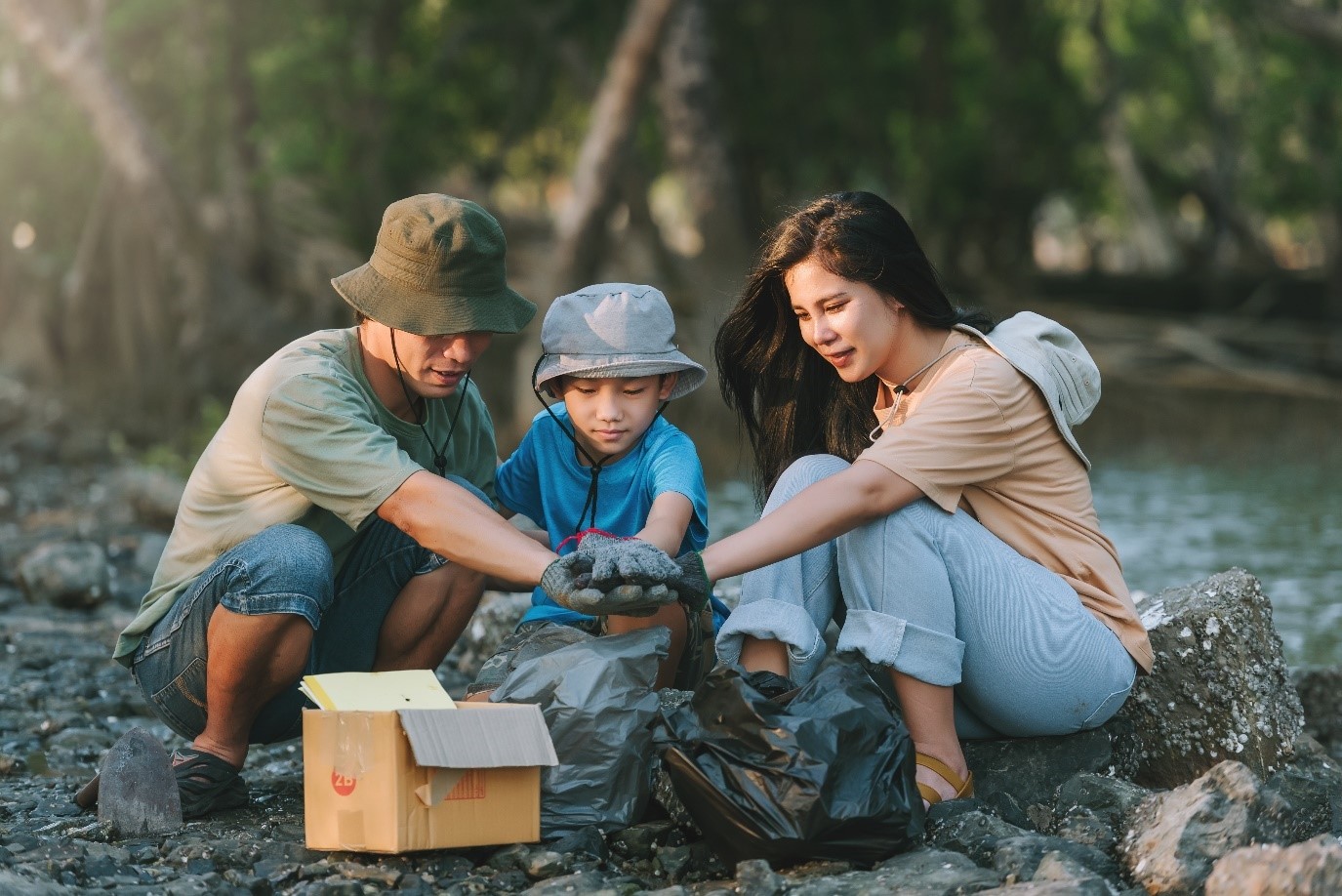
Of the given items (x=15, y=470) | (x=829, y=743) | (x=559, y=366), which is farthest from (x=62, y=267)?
(x=829, y=743)

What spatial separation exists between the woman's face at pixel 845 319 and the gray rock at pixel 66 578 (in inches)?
162

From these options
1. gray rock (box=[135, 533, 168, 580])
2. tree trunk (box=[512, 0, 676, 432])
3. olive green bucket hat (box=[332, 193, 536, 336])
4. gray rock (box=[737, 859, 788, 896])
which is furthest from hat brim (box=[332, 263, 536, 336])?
tree trunk (box=[512, 0, 676, 432])

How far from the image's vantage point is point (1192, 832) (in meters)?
2.80

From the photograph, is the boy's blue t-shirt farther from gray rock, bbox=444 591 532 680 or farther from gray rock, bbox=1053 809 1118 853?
gray rock, bbox=444 591 532 680

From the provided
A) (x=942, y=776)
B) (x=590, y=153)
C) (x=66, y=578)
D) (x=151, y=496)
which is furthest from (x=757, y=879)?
(x=590, y=153)

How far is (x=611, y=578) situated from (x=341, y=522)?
2.73ft

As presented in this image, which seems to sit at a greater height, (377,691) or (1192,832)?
(377,691)

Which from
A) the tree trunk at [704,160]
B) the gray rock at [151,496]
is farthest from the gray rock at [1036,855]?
the tree trunk at [704,160]

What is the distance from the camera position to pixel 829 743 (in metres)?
2.76

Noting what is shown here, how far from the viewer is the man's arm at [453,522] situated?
3172 millimetres

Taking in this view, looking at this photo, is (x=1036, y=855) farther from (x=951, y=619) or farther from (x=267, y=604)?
(x=267, y=604)

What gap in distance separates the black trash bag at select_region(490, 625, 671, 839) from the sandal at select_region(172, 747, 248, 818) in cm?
68

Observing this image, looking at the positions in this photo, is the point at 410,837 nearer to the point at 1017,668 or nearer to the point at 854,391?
the point at 1017,668

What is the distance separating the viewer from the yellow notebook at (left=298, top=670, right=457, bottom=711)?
110 inches
